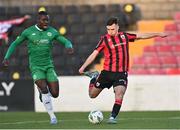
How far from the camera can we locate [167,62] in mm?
20812

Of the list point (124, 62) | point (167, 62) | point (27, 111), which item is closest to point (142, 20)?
point (167, 62)

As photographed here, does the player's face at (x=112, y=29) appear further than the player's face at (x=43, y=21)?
No

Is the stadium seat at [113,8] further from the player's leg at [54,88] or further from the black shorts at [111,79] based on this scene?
the black shorts at [111,79]

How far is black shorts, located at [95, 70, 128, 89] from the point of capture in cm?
1241

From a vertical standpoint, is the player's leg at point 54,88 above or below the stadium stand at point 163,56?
above

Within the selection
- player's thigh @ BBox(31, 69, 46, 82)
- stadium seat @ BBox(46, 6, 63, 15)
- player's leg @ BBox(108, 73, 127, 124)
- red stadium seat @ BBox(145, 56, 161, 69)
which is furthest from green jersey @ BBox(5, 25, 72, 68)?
stadium seat @ BBox(46, 6, 63, 15)

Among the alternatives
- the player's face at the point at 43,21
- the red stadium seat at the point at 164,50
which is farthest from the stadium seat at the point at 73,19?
the player's face at the point at 43,21

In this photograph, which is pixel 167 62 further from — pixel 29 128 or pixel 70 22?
pixel 29 128

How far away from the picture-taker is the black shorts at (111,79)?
40.7 feet

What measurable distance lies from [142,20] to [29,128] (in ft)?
36.5

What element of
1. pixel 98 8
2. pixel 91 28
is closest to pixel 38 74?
pixel 91 28

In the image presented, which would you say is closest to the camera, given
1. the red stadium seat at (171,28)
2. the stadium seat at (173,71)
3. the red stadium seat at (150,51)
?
the stadium seat at (173,71)

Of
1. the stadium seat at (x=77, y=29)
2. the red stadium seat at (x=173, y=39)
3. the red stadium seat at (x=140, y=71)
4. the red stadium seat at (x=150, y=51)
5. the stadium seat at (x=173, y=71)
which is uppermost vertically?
the stadium seat at (x=77, y=29)

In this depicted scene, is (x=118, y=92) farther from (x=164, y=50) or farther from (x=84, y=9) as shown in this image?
(x=84, y=9)
